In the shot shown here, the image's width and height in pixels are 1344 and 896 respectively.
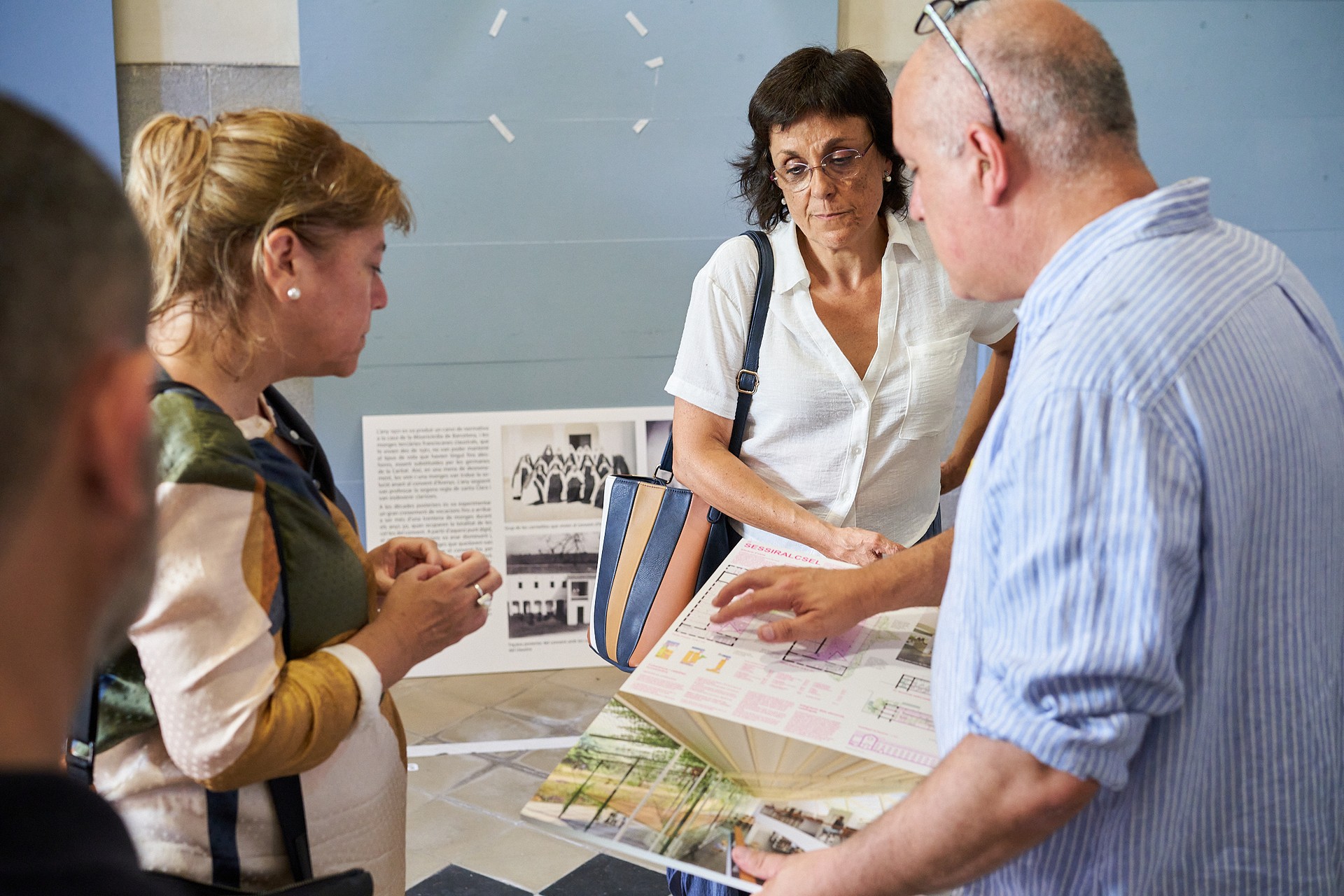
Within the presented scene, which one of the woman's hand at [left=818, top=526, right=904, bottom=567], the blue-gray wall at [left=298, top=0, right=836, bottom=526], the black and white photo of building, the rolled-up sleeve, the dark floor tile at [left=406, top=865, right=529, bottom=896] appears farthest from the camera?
the black and white photo of building

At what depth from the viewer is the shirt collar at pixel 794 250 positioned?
7.04 ft

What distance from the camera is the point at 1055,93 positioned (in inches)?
44.7

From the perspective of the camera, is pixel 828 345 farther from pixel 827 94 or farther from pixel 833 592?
pixel 833 592

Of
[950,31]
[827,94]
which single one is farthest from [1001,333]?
[950,31]

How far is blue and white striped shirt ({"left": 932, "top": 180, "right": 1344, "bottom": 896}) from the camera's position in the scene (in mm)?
949

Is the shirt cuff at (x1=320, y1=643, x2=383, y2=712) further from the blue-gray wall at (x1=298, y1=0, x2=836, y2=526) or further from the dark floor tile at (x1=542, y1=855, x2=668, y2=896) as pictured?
the blue-gray wall at (x1=298, y1=0, x2=836, y2=526)

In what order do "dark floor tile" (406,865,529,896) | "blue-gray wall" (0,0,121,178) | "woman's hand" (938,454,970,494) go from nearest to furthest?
"woman's hand" (938,454,970,494)
"dark floor tile" (406,865,529,896)
"blue-gray wall" (0,0,121,178)

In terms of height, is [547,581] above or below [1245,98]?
below

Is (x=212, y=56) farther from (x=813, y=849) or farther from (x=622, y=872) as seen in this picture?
(x=813, y=849)

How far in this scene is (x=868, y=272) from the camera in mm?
2205

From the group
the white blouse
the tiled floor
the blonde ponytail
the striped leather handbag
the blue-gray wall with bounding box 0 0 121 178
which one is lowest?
the tiled floor

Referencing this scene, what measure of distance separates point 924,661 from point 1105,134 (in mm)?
799

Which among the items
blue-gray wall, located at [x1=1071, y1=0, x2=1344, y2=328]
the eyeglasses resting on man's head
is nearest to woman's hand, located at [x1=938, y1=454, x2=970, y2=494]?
the eyeglasses resting on man's head

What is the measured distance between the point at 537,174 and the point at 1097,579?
11.0 feet
